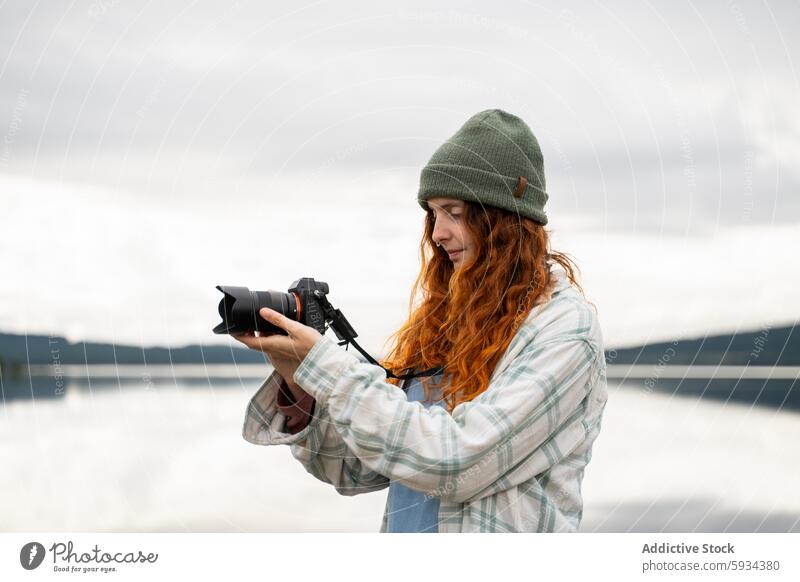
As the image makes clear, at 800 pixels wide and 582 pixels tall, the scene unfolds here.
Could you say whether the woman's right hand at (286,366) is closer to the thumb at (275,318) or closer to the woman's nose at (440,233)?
the thumb at (275,318)

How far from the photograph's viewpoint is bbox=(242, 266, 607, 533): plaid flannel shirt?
2752mm

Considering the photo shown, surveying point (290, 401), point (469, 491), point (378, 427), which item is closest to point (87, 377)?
point (290, 401)

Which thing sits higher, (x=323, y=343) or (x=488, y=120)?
(x=488, y=120)

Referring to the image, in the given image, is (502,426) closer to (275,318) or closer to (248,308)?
(275,318)

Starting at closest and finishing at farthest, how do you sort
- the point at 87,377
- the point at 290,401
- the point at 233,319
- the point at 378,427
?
the point at 378,427 < the point at 233,319 < the point at 290,401 < the point at 87,377

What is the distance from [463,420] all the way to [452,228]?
2.58ft

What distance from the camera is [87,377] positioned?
11.8ft

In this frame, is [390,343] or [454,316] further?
[390,343]

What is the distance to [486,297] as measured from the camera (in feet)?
10.5

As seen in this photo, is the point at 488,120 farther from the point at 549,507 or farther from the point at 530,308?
the point at 549,507

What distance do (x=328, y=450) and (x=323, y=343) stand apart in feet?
1.90

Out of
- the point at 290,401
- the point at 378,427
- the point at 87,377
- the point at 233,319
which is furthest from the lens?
the point at 87,377

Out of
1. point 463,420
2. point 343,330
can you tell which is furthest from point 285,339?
point 463,420

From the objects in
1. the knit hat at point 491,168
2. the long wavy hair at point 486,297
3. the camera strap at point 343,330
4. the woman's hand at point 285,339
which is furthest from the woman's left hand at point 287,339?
the knit hat at point 491,168
